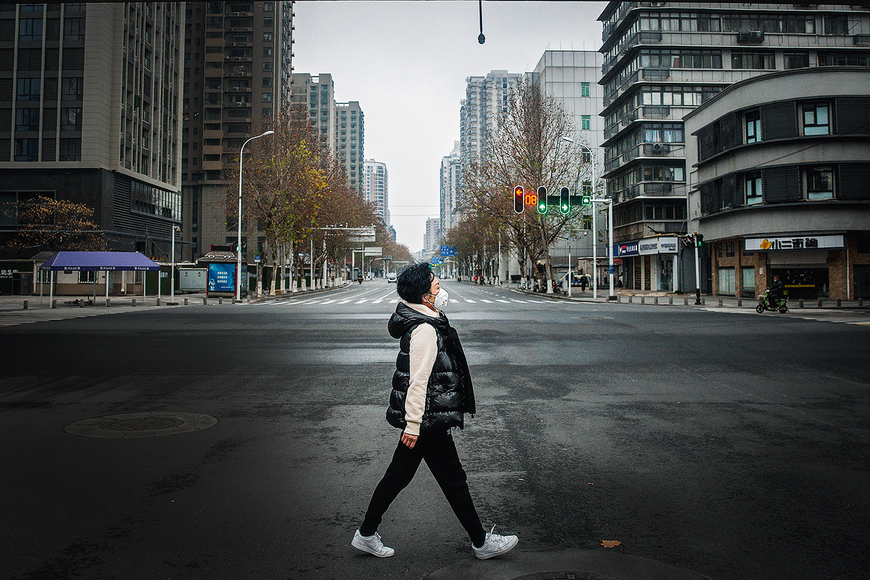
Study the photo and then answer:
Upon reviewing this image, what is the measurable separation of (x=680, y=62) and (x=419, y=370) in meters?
58.5

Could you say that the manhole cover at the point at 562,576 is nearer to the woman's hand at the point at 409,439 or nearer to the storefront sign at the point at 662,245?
the woman's hand at the point at 409,439

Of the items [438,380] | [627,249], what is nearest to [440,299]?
[438,380]

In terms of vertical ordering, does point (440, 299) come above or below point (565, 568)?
above

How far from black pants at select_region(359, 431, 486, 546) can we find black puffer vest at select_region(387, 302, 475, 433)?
4.8 inches

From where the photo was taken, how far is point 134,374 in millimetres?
10234

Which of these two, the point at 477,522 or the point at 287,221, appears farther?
the point at 287,221

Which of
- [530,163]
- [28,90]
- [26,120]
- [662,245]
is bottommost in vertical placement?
[662,245]

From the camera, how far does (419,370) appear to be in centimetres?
358

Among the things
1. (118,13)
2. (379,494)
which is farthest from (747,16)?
(379,494)

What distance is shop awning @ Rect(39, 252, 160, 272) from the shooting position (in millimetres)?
30609

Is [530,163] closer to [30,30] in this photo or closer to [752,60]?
[752,60]

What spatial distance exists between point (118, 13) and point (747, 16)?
55.5 metres

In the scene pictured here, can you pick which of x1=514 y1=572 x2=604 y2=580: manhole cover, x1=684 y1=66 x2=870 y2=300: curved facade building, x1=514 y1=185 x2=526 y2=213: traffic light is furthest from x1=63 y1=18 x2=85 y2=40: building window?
x1=514 y1=572 x2=604 y2=580: manhole cover

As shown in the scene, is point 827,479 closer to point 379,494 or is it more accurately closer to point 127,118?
point 379,494
